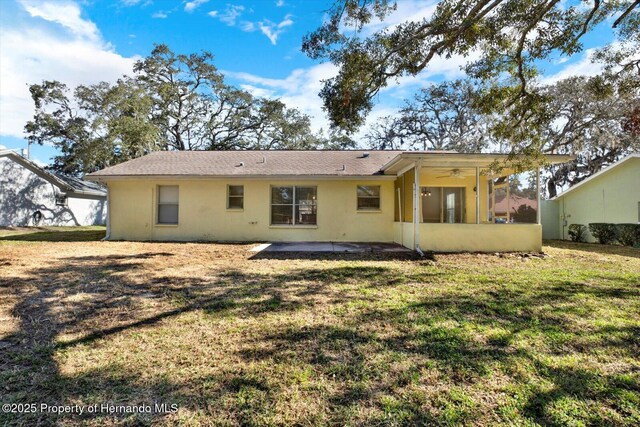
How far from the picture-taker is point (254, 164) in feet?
44.4

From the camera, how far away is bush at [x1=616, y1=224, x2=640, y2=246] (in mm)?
11589

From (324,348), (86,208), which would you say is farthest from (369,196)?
(86,208)

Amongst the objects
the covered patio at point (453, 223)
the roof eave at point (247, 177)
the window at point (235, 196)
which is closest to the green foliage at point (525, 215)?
the covered patio at point (453, 223)

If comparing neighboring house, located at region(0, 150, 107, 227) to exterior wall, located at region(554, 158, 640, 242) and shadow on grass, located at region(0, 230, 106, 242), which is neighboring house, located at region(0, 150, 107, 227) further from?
exterior wall, located at region(554, 158, 640, 242)

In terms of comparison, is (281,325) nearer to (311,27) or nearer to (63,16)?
(311,27)

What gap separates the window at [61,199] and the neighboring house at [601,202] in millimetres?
29340

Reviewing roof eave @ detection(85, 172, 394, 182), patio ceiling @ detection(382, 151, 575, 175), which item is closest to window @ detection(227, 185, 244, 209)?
roof eave @ detection(85, 172, 394, 182)

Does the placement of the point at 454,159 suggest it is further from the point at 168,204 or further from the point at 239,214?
the point at 168,204

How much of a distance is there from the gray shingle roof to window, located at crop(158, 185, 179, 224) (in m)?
0.82

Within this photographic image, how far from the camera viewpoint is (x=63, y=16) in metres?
9.00

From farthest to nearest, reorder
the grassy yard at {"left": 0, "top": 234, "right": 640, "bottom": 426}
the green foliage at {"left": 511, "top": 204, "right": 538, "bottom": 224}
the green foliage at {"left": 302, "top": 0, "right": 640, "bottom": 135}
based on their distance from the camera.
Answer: the green foliage at {"left": 511, "top": 204, "right": 538, "bottom": 224} → the green foliage at {"left": 302, "top": 0, "right": 640, "bottom": 135} → the grassy yard at {"left": 0, "top": 234, "right": 640, "bottom": 426}

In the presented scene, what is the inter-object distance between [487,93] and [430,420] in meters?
9.05

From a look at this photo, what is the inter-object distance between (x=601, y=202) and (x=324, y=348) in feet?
52.5

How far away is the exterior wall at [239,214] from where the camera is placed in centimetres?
1241
